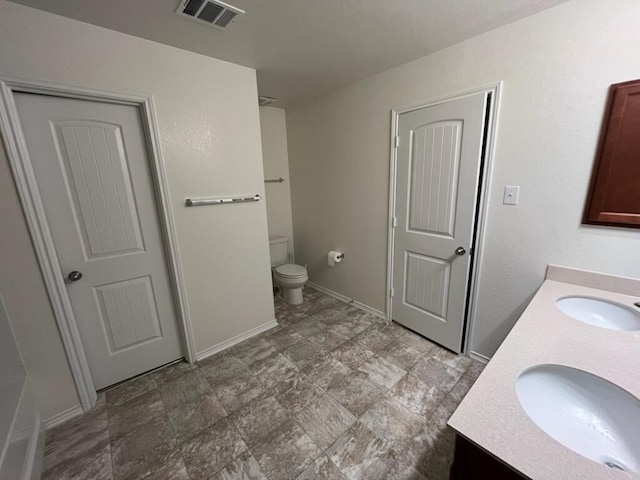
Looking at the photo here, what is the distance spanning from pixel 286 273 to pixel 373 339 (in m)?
1.11

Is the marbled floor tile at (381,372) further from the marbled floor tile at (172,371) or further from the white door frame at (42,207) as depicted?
the white door frame at (42,207)

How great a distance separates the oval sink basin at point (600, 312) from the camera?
1242 millimetres

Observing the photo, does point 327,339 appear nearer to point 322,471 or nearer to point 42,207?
point 322,471

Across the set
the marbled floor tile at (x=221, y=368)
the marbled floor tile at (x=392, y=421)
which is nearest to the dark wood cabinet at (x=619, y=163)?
the marbled floor tile at (x=392, y=421)

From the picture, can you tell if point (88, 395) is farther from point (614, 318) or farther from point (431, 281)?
point (614, 318)

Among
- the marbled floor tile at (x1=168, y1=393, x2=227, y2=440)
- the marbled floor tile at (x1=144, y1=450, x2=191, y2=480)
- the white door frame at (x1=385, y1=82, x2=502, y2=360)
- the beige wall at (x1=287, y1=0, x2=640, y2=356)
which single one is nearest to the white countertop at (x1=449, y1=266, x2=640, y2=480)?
the beige wall at (x1=287, y1=0, x2=640, y2=356)

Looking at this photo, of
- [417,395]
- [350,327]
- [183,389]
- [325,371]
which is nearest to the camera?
[417,395]

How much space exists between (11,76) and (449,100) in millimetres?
2437

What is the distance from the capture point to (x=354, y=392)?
1726 millimetres

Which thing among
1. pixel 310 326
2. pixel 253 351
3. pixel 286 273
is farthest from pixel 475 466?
pixel 286 273

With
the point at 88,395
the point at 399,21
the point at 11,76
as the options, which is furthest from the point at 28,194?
the point at 399,21

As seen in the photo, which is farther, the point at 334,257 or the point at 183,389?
the point at 334,257

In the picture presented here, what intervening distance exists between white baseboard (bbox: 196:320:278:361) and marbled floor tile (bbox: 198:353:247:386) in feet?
0.17

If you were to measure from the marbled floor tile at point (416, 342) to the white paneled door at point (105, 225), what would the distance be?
191 centimetres
